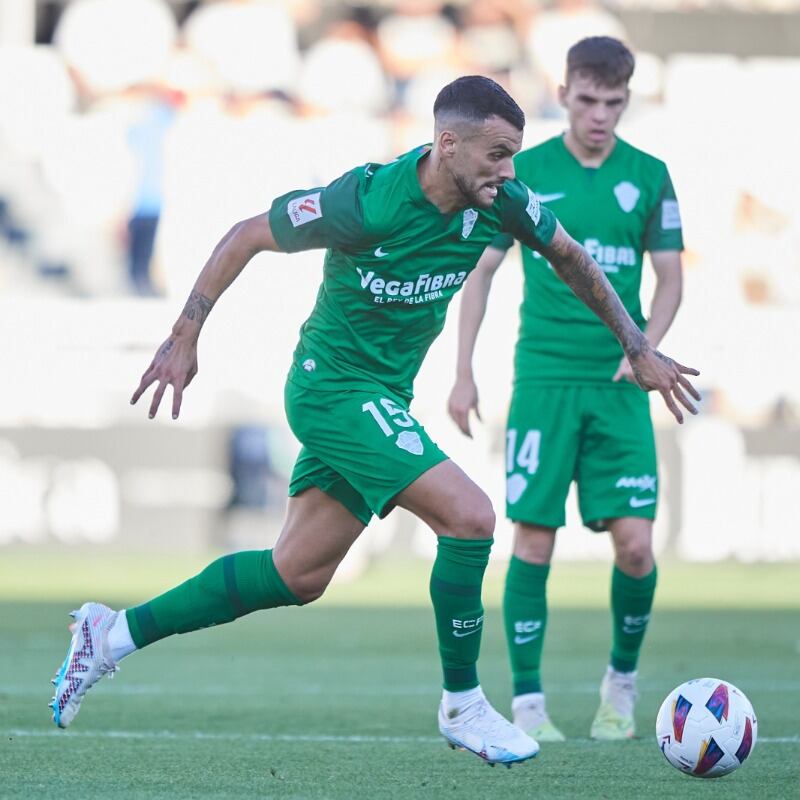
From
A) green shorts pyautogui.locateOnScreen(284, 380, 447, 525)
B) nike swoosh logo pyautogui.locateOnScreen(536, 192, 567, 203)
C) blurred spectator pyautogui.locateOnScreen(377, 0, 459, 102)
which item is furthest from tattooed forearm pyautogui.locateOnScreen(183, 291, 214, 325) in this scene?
blurred spectator pyautogui.locateOnScreen(377, 0, 459, 102)

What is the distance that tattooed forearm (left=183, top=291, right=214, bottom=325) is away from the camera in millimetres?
4957

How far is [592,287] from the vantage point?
17.7ft

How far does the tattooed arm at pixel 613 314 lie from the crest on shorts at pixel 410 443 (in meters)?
0.75

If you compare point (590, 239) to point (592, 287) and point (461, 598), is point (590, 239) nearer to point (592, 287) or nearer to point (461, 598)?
point (592, 287)

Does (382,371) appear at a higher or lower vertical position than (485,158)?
lower

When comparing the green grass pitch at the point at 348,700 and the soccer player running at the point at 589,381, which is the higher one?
the soccer player running at the point at 589,381

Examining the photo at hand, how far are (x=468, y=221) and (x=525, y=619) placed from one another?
1.81 metres

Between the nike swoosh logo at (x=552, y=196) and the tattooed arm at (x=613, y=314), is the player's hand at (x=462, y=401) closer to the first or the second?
the nike swoosh logo at (x=552, y=196)

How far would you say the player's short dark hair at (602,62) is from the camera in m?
6.33

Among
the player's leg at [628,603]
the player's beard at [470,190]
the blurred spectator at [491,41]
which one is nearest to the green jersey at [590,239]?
the player's leg at [628,603]

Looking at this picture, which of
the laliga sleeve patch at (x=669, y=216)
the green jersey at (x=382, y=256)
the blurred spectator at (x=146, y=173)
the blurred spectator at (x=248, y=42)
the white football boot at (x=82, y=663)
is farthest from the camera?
the blurred spectator at (x=248, y=42)

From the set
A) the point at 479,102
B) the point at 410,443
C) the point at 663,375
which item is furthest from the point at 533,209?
the point at 410,443

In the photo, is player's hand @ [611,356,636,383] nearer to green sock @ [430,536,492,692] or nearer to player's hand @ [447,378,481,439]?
player's hand @ [447,378,481,439]

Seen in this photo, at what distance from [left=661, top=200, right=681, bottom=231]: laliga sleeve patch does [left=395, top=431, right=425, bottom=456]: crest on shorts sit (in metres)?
1.93
